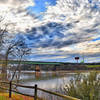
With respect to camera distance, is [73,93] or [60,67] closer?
[73,93]

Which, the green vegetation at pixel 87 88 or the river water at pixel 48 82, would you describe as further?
the river water at pixel 48 82

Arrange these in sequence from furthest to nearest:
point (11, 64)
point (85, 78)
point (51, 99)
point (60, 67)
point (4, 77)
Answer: point (60, 67) < point (11, 64) < point (4, 77) < point (51, 99) < point (85, 78)

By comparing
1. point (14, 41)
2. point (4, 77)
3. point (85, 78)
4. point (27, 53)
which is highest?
point (14, 41)

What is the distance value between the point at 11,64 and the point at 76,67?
109ft

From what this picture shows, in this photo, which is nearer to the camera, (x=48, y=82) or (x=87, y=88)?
(x=87, y=88)

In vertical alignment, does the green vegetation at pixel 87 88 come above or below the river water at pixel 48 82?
above

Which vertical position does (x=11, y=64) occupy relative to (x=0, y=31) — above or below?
below

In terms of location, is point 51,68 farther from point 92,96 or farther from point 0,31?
point 92,96

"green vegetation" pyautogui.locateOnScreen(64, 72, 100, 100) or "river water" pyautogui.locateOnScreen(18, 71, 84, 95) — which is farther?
"river water" pyautogui.locateOnScreen(18, 71, 84, 95)

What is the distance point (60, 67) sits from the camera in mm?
64250

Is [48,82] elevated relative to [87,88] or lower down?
lower down

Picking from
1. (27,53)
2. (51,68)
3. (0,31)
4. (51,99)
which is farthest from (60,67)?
(51,99)

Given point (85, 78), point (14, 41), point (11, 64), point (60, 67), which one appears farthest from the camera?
point (60, 67)

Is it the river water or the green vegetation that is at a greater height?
the green vegetation
